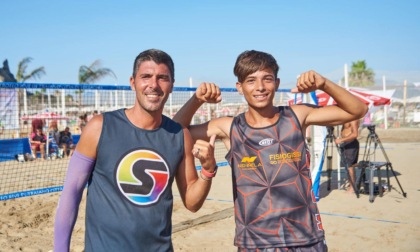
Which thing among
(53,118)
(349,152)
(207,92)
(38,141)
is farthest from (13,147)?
(207,92)

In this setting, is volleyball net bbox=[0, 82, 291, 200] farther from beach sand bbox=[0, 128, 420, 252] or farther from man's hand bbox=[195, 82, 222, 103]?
man's hand bbox=[195, 82, 222, 103]

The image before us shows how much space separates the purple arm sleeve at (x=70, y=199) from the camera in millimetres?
2150

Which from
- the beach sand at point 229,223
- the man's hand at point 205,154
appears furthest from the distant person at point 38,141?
the man's hand at point 205,154

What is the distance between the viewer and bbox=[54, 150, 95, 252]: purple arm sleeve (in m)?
2.15

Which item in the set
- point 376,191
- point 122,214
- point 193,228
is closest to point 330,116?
point 122,214

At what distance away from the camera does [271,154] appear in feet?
8.96

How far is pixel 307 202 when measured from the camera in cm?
268

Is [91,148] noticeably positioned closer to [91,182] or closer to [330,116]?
[91,182]

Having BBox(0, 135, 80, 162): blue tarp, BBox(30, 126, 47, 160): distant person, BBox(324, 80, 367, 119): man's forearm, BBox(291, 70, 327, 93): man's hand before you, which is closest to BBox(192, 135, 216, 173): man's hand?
BBox(291, 70, 327, 93): man's hand

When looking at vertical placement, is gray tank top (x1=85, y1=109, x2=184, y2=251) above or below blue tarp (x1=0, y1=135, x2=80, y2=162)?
above

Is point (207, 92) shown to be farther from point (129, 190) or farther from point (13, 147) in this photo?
point (13, 147)

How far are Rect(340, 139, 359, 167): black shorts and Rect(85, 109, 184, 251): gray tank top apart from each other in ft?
24.0

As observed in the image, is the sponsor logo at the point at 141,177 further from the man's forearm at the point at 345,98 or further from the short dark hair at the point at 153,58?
the man's forearm at the point at 345,98

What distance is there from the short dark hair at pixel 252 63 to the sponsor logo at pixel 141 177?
3.10ft
